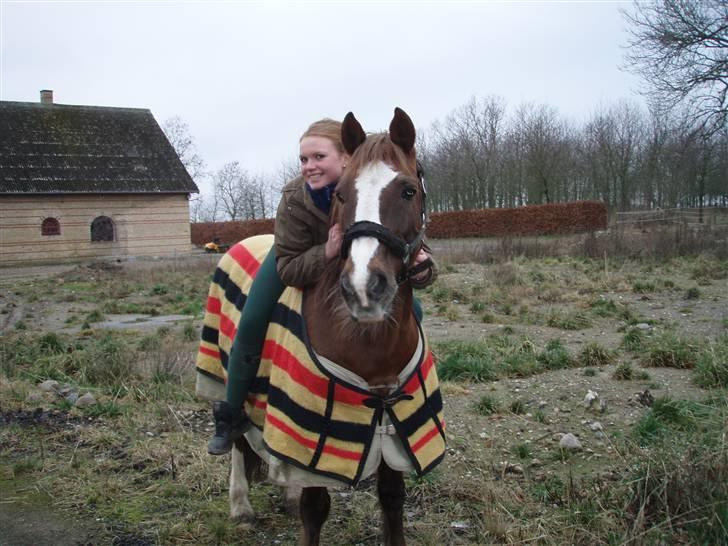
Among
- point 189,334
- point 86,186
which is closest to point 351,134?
point 189,334

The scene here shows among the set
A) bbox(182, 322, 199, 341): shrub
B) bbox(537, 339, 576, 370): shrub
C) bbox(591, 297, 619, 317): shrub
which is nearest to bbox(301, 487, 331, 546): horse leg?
bbox(537, 339, 576, 370): shrub

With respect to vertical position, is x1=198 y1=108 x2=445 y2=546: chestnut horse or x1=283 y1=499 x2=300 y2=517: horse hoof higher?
x1=198 y1=108 x2=445 y2=546: chestnut horse

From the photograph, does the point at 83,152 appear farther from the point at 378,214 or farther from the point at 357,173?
the point at 378,214

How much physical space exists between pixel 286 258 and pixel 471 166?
43777 mm

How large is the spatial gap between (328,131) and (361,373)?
46.4 inches

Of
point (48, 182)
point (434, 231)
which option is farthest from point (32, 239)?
point (434, 231)

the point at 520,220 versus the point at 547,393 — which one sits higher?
the point at 520,220

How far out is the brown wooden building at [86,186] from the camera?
30.0m

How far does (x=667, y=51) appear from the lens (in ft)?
71.8

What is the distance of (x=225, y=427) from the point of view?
3.38 metres

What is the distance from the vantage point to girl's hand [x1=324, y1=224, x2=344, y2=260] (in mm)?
2512

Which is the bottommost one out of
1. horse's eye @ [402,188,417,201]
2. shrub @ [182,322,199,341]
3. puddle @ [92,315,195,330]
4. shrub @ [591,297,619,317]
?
puddle @ [92,315,195,330]

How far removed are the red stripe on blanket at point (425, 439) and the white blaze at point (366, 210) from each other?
99 cm

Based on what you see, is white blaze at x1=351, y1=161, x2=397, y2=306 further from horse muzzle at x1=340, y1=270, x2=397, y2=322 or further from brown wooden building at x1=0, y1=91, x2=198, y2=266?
brown wooden building at x1=0, y1=91, x2=198, y2=266
